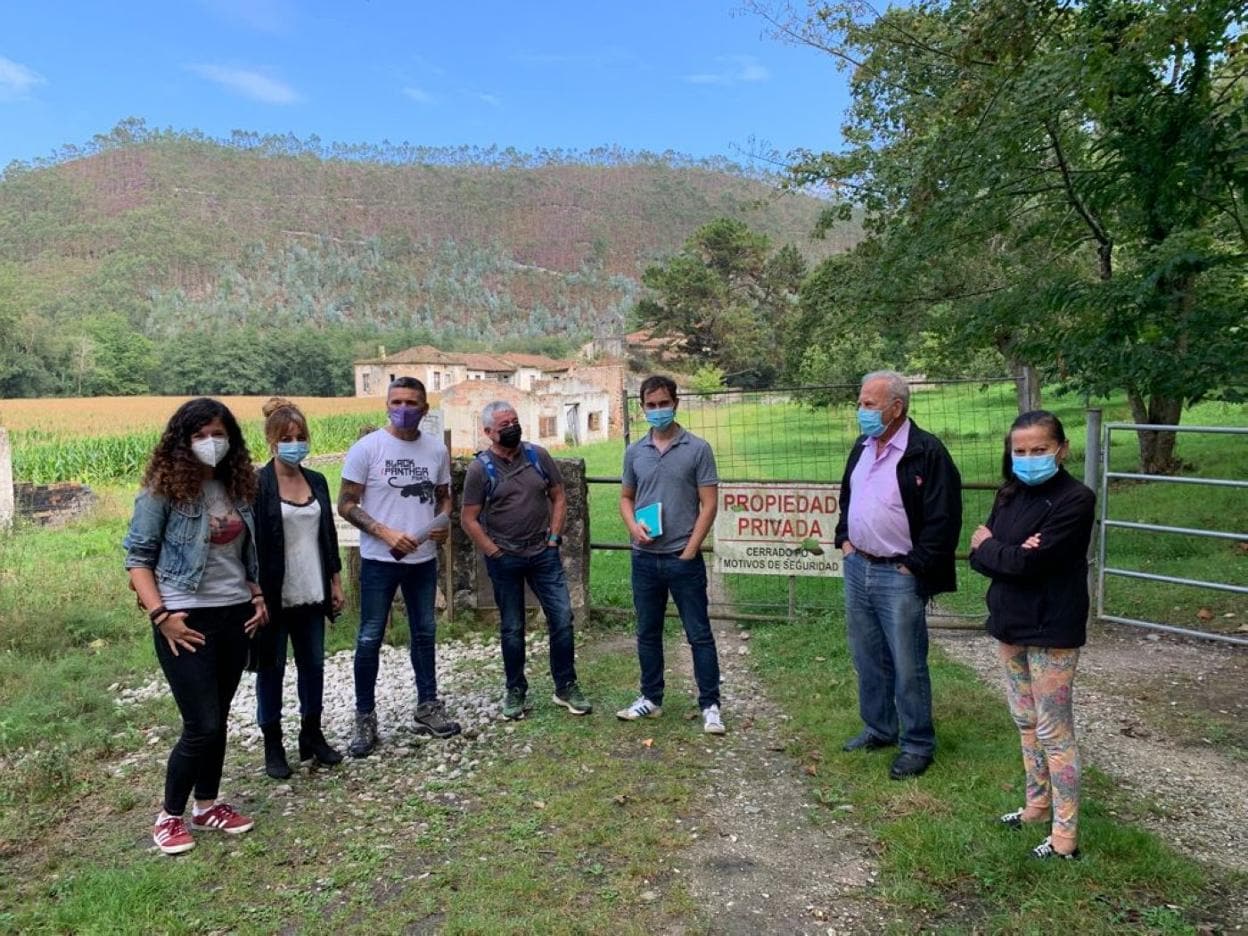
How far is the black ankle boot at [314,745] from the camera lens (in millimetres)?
4301

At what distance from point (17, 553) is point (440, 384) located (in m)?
60.9

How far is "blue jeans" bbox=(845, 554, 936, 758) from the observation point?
3.82 m

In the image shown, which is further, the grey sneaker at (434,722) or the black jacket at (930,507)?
the grey sneaker at (434,722)

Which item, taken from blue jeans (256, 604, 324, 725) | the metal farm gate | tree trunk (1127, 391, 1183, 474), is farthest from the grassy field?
tree trunk (1127, 391, 1183, 474)

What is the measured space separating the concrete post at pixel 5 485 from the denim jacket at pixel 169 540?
41.0 ft

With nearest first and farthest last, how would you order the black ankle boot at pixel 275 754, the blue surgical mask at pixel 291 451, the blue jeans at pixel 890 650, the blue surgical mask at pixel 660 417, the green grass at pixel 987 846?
the green grass at pixel 987 846 → the blue jeans at pixel 890 650 → the blue surgical mask at pixel 291 451 → the black ankle boot at pixel 275 754 → the blue surgical mask at pixel 660 417

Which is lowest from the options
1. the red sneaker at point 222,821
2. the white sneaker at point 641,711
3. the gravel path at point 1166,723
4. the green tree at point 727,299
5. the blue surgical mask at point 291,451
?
the gravel path at point 1166,723

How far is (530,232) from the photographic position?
618 ft

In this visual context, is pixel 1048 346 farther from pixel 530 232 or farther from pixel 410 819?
pixel 530 232

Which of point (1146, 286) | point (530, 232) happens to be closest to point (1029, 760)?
point (1146, 286)

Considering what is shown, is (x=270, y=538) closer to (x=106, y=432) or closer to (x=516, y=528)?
(x=516, y=528)

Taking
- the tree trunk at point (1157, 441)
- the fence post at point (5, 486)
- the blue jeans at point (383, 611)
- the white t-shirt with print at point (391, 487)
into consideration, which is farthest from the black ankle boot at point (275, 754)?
the fence post at point (5, 486)

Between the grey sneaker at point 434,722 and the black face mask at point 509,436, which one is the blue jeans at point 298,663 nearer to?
the grey sneaker at point 434,722

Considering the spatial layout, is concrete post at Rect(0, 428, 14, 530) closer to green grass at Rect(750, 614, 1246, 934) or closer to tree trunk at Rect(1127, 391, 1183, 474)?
green grass at Rect(750, 614, 1246, 934)
